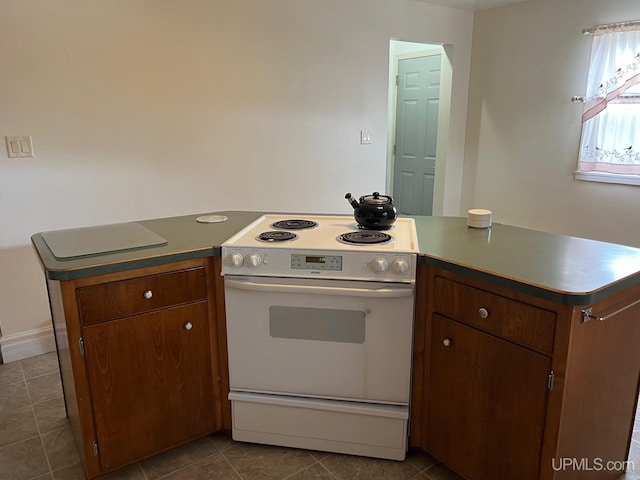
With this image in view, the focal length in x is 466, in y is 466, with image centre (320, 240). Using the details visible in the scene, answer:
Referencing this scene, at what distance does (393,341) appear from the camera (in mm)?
1803

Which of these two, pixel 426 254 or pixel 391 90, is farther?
pixel 391 90

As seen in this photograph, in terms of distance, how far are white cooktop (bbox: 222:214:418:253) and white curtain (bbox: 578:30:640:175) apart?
226 centimetres

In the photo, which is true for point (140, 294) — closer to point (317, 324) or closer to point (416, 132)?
point (317, 324)

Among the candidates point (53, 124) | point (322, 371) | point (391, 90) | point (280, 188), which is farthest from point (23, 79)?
point (391, 90)

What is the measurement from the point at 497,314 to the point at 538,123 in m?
3.16

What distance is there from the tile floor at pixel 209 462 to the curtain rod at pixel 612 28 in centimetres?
277

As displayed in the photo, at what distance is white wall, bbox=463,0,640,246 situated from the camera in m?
3.66

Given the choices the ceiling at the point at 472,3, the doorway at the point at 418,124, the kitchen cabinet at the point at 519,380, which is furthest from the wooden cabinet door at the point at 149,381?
the ceiling at the point at 472,3

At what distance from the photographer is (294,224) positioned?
2.15 m

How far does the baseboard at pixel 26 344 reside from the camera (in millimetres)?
2770

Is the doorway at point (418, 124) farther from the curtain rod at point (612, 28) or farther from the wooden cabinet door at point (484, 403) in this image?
the wooden cabinet door at point (484, 403)

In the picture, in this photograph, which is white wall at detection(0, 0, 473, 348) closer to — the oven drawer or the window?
the window

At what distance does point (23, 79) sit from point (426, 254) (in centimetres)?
237

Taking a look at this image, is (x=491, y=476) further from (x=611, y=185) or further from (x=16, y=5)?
(x=16, y=5)
